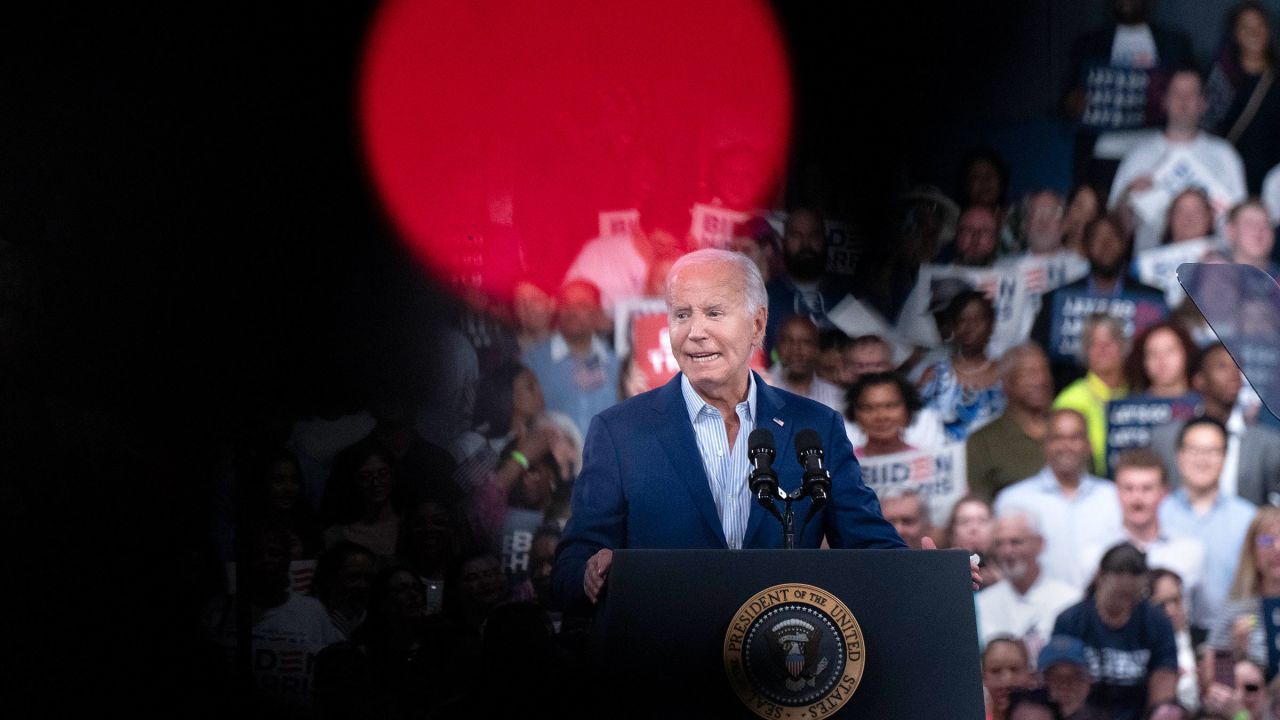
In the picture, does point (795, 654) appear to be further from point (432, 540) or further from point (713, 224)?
point (713, 224)

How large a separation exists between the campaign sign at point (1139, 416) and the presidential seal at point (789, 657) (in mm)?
4120

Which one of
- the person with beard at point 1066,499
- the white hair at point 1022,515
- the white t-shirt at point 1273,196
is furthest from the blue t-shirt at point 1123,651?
the white t-shirt at point 1273,196

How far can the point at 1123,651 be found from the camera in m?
5.16

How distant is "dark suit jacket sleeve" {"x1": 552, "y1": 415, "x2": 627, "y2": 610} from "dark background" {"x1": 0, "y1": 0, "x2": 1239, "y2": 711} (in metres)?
3.11

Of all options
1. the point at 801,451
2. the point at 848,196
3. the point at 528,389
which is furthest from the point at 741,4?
the point at 801,451

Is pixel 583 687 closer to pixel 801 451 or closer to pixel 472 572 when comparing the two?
pixel 801 451

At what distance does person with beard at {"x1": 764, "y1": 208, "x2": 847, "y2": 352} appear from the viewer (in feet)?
17.8

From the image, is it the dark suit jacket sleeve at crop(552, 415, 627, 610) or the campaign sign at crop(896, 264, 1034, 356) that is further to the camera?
the campaign sign at crop(896, 264, 1034, 356)

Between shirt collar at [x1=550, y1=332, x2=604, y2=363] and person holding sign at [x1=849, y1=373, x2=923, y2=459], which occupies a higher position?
shirt collar at [x1=550, y1=332, x2=604, y2=363]

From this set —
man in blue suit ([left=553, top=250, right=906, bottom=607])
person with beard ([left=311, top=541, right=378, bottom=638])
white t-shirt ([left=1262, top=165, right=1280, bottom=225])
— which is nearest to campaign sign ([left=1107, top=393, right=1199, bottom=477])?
white t-shirt ([left=1262, top=165, right=1280, bottom=225])

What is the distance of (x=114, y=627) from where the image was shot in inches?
187

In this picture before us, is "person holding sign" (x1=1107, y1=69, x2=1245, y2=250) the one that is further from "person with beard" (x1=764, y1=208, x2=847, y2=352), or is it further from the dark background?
"person with beard" (x1=764, y1=208, x2=847, y2=352)

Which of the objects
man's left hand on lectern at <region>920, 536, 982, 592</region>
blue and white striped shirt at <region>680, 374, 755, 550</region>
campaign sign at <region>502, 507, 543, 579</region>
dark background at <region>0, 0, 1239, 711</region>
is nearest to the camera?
man's left hand on lectern at <region>920, 536, 982, 592</region>

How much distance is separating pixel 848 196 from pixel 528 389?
166 centimetres
